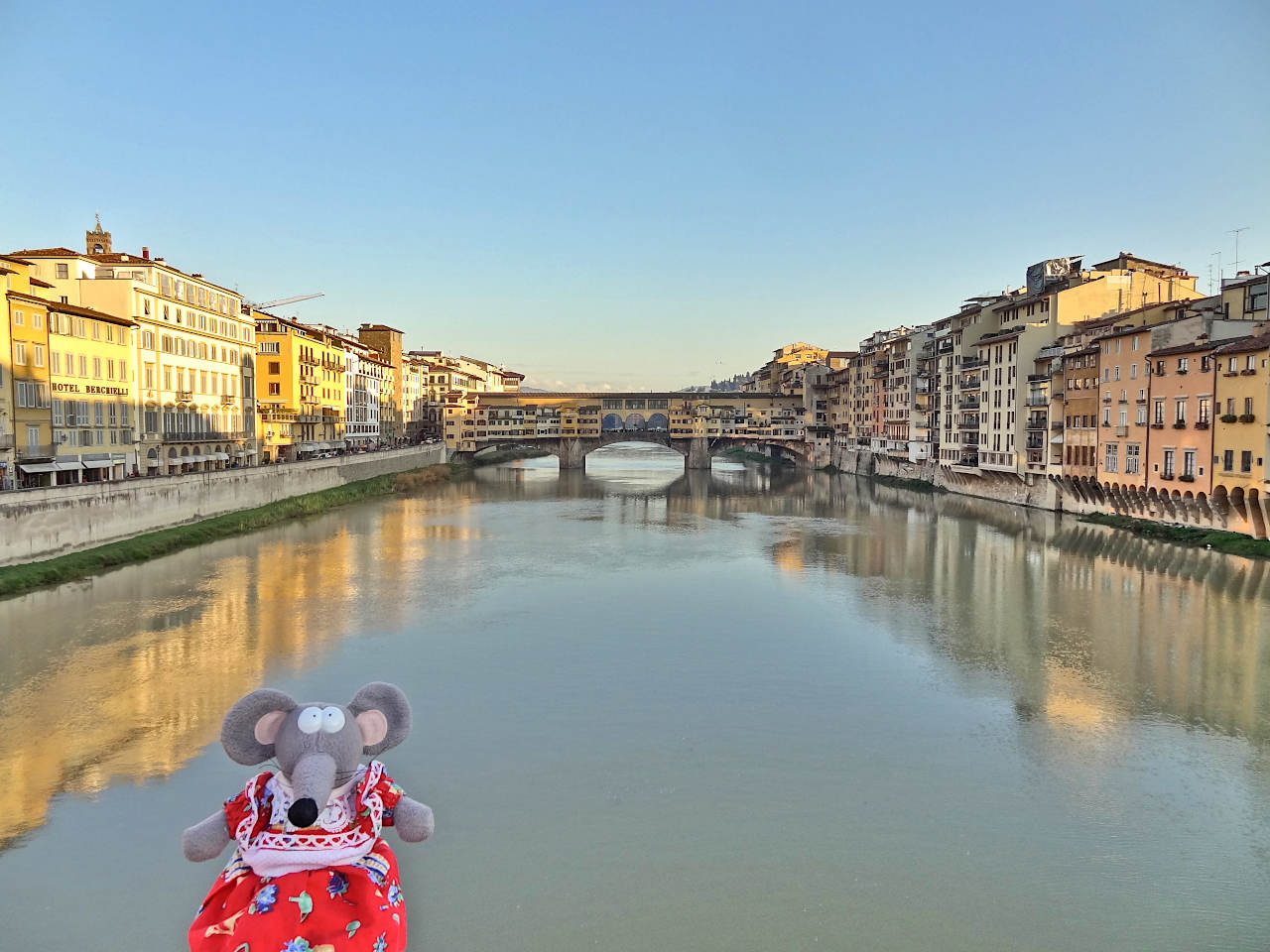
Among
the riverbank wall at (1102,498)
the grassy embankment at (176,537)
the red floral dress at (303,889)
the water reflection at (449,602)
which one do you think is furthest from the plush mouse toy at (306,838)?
the riverbank wall at (1102,498)

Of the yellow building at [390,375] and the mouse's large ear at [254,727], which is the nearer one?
the mouse's large ear at [254,727]

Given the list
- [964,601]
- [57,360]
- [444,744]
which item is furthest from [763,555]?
[57,360]

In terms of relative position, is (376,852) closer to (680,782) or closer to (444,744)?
(680,782)

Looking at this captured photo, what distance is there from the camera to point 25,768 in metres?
11.3

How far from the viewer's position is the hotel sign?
97.3ft

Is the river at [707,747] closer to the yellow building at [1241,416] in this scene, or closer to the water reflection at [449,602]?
the water reflection at [449,602]

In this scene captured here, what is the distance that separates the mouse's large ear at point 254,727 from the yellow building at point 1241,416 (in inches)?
1217

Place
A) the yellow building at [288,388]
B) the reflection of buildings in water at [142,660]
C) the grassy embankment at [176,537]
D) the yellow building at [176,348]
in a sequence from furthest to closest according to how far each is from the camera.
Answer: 1. the yellow building at [288,388]
2. the yellow building at [176,348]
3. the grassy embankment at [176,537]
4. the reflection of buildings in water at [142,660]

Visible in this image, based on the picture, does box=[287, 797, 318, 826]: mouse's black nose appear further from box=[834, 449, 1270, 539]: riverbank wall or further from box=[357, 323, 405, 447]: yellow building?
box=[357, 323, 405, 447]: yellow building

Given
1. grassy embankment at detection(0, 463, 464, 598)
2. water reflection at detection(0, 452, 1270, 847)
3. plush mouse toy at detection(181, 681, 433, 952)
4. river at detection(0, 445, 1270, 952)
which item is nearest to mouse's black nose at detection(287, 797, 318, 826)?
plush mouse toy at detection(181, 681, 433, 952)

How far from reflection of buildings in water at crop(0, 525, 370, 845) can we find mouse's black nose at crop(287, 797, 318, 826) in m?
7.65

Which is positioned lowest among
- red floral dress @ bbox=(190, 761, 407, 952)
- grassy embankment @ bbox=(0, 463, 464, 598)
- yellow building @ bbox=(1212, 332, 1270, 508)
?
grassy embankment @ bbox=(0, 463, 464, 598)

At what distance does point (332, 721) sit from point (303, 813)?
0.51 metres

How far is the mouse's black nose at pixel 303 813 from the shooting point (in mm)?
4125
